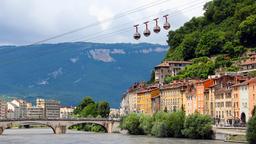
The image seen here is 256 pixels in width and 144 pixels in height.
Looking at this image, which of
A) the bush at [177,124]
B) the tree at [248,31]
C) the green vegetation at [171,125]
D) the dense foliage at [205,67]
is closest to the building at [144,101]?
the dense foliage at [205,67]

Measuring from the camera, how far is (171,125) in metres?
72.2

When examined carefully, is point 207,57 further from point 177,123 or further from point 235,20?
point 177,123

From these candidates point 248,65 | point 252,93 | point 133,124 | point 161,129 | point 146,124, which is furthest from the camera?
point 248,65

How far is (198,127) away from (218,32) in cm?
3963

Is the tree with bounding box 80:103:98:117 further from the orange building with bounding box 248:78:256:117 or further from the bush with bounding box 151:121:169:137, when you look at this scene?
the orange building with bounding box 248:78:256:117

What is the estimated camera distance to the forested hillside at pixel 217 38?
94938 millimetres

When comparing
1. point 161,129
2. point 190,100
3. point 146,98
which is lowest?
point 161,129

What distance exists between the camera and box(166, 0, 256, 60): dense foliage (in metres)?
96.9

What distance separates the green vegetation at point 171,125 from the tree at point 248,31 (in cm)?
2241

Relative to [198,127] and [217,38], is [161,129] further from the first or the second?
[217,38]

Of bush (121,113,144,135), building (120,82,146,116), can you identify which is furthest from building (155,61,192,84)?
bush (121,113,144,135)

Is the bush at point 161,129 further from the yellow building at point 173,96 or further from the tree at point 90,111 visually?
the tree at point 90,111

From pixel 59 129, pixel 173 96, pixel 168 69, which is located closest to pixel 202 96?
pixel 173 96

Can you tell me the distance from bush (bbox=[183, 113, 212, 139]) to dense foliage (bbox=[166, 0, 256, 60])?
30509 mm
